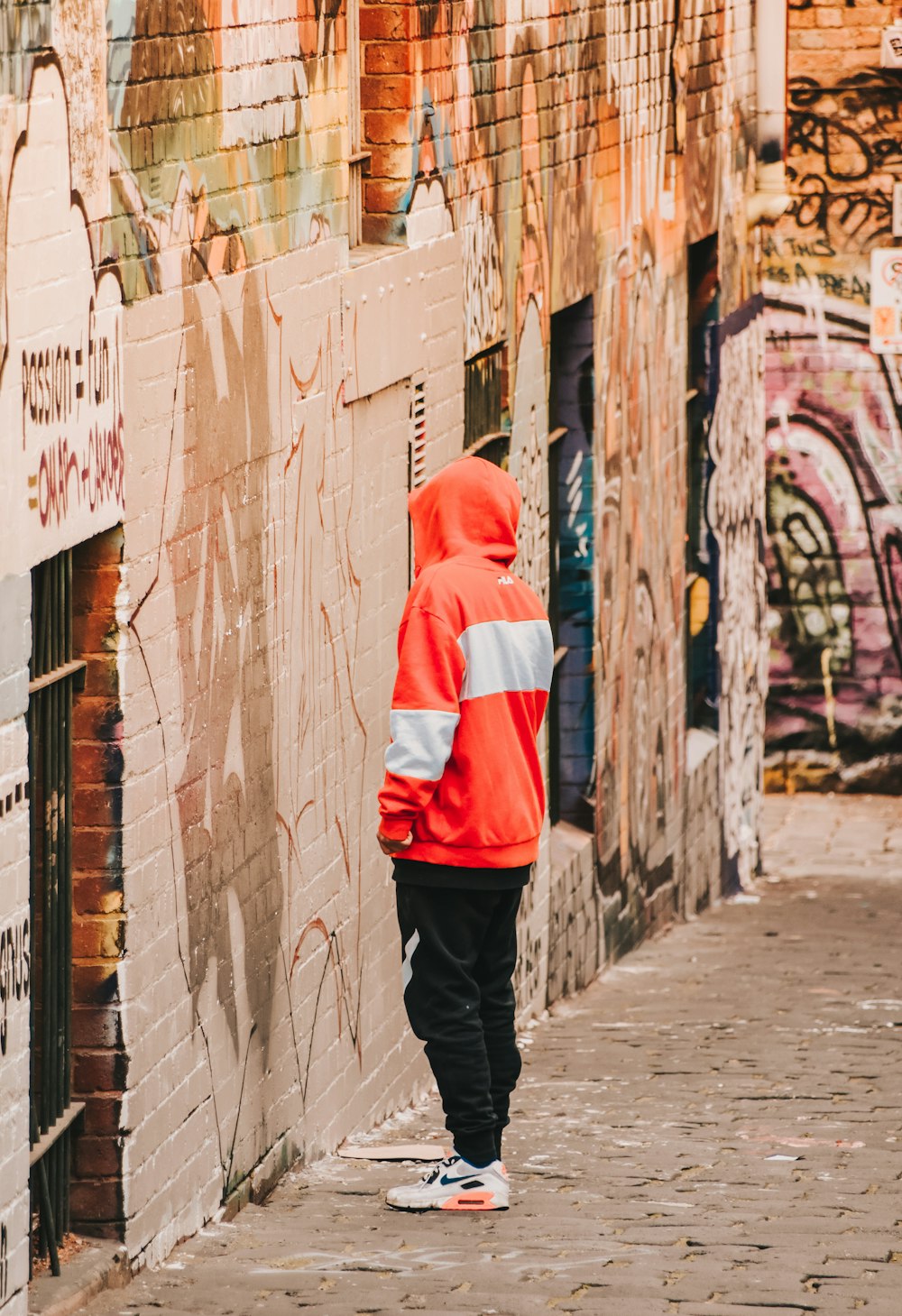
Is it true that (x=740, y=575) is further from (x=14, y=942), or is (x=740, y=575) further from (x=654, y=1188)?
(x=14, y=942)

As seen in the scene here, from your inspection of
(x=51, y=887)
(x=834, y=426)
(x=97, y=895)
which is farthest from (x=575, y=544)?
(x=834, y=426)

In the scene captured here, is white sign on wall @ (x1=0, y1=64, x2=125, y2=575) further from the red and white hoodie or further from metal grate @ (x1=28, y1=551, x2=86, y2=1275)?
the red and white hoodie

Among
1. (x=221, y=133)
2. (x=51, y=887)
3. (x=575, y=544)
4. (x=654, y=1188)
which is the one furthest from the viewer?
(x=575, y=544)

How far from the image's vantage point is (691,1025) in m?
9.55

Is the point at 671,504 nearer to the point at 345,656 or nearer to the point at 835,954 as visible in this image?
the point at 835,954

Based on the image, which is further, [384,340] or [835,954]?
[835,954]

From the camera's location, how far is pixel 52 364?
447cm

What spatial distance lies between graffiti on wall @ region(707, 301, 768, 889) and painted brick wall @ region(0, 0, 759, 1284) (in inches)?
140

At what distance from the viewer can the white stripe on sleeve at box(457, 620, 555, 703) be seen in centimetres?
567

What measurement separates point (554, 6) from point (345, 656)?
11.7 ft

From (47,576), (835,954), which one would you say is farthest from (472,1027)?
(835,954)

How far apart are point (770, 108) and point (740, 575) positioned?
267 cm

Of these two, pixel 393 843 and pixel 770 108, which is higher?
pixel 770 108

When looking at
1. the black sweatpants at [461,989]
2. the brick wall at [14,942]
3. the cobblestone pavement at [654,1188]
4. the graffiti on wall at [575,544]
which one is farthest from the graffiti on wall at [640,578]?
the brick wall at [14,942]
